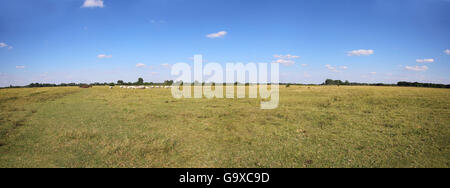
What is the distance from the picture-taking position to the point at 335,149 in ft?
28.1

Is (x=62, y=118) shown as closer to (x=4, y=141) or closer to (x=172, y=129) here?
(x=4, y=141)

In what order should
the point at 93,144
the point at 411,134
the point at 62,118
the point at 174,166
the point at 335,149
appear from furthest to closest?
the point at 62,118 → the point at 411,134 → the point at 93,144 → the point at 335,149 → the point at 174,166

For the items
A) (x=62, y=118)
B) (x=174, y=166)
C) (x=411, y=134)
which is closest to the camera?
(x=174, y=166)

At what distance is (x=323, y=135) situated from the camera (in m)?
10.6

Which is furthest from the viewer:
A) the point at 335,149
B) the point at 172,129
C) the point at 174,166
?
the point at 172,129

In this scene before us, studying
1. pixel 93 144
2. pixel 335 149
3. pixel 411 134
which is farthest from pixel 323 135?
pixel 93 144

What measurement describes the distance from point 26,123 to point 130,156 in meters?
11.4

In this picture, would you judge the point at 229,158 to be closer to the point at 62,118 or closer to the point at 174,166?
the point at 174,166

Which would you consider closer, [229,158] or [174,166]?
[174,166]
